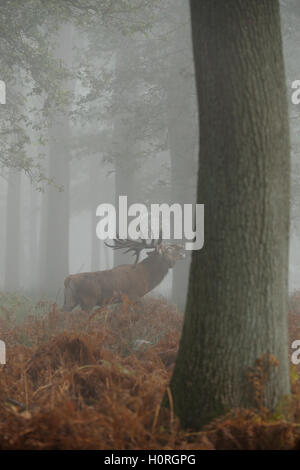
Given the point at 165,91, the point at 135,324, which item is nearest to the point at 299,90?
the point at 165,91

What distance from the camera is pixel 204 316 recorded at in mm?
3117

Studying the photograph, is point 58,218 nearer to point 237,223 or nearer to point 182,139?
point 182,139

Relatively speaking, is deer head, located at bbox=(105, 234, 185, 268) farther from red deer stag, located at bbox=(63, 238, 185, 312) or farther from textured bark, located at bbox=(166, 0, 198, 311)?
textured bark, located at bbox=(166, 0, 198, 311)

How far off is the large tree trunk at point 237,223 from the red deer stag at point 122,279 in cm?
474

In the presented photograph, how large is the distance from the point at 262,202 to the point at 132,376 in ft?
7.15

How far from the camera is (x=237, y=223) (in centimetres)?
310

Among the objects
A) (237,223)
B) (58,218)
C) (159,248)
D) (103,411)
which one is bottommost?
(103,411)

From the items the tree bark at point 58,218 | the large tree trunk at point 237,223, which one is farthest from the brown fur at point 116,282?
the tree bark at point 58,218

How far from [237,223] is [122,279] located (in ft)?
19.7

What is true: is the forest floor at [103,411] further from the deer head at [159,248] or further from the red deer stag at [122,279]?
the deer head at [159,248]

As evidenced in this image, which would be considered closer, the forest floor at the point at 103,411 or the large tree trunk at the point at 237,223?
the forest floor at the point at 103,411

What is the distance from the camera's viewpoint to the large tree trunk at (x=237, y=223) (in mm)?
3055

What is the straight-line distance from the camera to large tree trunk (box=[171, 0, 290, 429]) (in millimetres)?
3055

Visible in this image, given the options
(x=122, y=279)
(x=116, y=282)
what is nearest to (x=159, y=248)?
(x=122, y=279)
